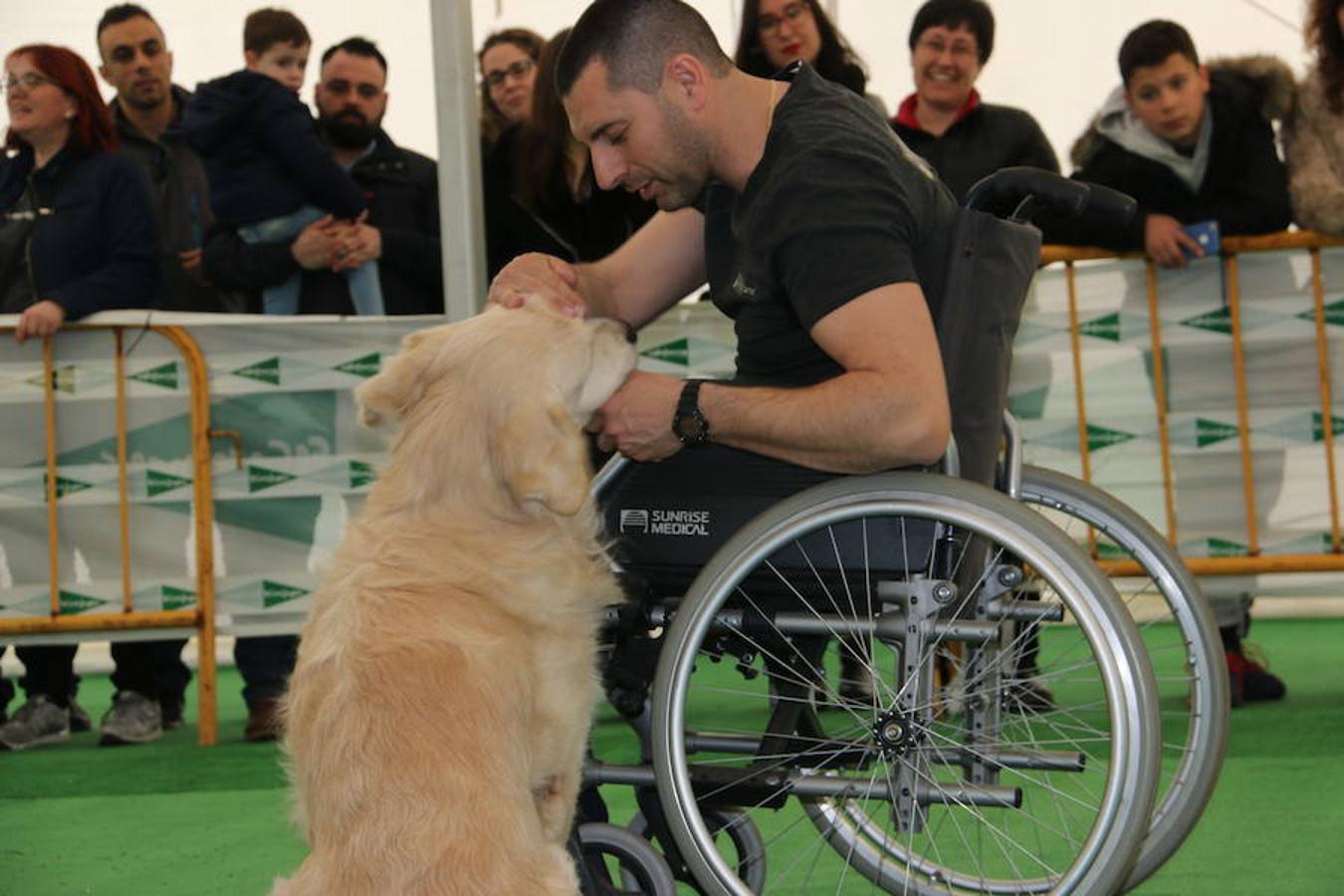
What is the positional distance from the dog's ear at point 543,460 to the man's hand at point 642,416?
16 cm

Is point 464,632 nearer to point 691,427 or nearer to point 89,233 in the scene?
point 691,427

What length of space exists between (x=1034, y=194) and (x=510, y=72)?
369 cm

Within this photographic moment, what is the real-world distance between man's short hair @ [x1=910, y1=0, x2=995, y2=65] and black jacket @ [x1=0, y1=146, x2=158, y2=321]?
2625mm

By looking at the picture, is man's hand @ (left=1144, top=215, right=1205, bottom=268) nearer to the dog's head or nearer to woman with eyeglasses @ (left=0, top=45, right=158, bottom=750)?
the dog's head

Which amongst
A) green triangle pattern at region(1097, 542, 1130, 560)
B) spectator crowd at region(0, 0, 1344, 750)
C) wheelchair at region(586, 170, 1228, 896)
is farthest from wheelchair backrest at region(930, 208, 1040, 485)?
green triangle pattern at region(1097, 542, 1130, 560)

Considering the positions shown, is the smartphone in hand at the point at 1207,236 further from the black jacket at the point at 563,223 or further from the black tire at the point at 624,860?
the black tire at the point at 624,860

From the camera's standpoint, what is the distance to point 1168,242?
17.8 ft

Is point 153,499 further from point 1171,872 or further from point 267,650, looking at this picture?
point 1171,872

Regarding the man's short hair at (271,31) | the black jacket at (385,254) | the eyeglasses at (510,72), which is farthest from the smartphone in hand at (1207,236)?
the man's short hair at (271,31)

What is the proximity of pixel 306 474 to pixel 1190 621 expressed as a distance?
347cm

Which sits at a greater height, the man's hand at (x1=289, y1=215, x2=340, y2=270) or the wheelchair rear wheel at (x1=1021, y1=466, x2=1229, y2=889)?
the man's hand at (x1=289, y1=215, x2=340, y2=270)

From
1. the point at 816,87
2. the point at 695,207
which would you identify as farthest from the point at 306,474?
the point at 816,87

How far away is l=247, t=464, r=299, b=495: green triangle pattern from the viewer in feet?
18.9

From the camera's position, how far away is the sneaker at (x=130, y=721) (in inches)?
223
